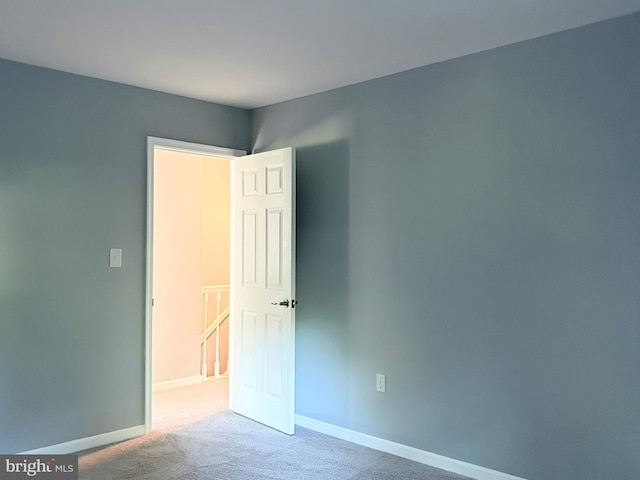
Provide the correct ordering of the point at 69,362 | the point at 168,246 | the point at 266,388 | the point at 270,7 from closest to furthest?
1. the point at 270,7
2. the point at 69,362
3. the point at 266,388
4. the point at 168,246

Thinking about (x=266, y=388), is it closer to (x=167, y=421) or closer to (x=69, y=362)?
(x=167, y=421)

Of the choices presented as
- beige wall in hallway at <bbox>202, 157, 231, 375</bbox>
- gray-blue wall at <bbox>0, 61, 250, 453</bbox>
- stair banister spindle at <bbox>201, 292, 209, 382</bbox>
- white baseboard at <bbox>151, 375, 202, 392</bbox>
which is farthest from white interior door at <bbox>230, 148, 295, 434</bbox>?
beige wall in hallway at <bbox>202, 157, 231, 375</bbox>

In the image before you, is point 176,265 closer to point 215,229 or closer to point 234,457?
point 215,229

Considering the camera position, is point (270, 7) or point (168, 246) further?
point (168, 246)

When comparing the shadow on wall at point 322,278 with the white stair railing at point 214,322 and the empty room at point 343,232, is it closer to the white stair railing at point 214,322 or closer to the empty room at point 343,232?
the empty room at point 343,232

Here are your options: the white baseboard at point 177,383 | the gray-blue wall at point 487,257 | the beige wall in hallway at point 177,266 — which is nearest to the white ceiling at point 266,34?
the gray-blue wall at point 487,257

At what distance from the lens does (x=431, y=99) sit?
339cm

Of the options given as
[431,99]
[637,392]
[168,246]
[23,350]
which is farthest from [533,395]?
[168,246]

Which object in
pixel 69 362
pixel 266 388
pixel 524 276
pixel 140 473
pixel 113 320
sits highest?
pixel 524 276

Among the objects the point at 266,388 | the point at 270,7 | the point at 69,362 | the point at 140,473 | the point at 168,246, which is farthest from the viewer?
the point at 168,246

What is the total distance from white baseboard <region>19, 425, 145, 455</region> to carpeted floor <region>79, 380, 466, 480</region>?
0.07m

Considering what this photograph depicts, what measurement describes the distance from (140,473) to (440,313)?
6.66 ft

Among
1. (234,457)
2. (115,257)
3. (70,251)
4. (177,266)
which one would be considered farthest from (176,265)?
(234,457)
